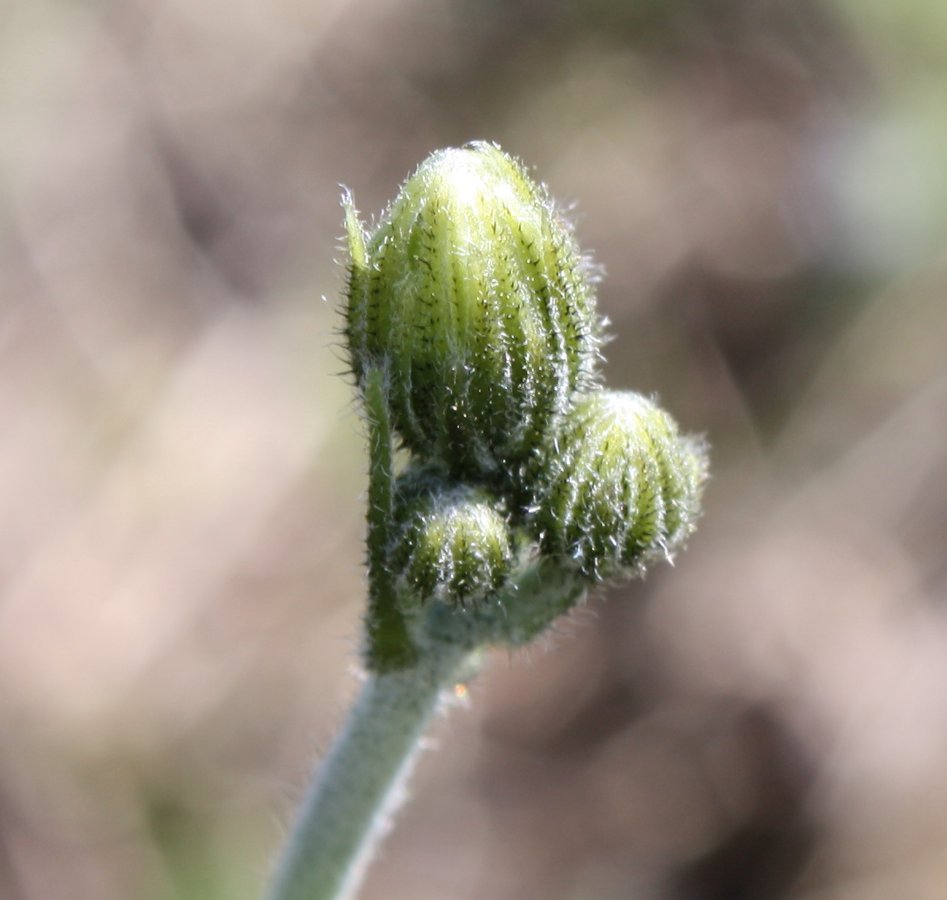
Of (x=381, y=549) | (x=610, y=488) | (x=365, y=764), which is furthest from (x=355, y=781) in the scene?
(x=610, y=488)

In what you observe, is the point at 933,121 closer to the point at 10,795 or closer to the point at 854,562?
the point at 854,562

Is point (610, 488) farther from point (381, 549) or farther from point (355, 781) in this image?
point (355, 781)

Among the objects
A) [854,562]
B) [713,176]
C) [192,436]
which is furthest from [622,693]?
[713,176]

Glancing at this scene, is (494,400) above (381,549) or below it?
above

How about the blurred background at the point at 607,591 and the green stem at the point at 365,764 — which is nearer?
the green stem at the point at 365,764

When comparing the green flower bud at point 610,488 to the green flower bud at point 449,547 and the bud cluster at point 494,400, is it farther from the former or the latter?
the green flower bud at point 449,547

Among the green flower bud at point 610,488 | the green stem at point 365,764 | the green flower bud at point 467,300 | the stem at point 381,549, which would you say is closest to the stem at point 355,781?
the green stem at point 365,764

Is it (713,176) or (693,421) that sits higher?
(713,176)
